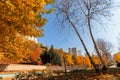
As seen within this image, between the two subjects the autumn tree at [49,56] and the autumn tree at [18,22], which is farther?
the autumn tree at [49,56]

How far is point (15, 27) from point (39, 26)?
7.17ft

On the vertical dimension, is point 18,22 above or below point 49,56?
below

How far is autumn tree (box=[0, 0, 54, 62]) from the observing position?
32.9 ft

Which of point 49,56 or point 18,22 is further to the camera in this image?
point 49,56

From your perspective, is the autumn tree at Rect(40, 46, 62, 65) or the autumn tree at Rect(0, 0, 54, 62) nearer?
the autumn tree at Rect(0, 0, 54, 62)

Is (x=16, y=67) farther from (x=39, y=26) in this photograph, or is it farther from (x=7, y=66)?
(x=39, y=26)

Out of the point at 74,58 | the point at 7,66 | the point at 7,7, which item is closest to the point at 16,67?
the point at 7,66

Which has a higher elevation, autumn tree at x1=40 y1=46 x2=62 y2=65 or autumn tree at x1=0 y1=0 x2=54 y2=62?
autumn tree at x1=40 y1=46 x2=62 y2=65

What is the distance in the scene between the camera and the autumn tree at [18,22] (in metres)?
10.0

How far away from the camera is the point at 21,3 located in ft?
33.3

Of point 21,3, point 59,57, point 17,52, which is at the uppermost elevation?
point 59,57

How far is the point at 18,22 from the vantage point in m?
11.6

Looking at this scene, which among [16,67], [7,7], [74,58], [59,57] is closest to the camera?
[7,7]

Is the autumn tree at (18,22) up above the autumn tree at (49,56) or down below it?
below
